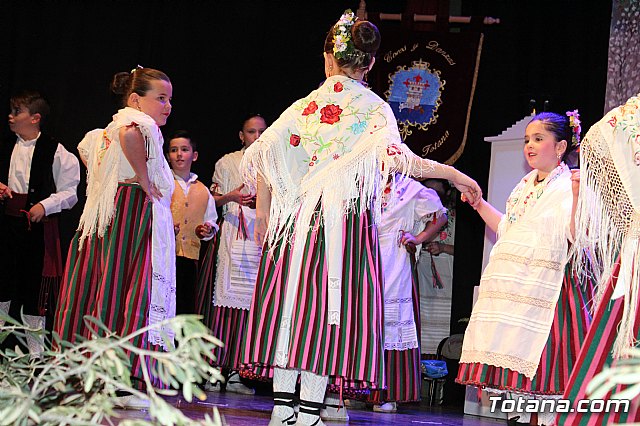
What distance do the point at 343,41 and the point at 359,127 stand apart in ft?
1.10

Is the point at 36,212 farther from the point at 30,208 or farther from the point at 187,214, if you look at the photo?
the point at 187,214

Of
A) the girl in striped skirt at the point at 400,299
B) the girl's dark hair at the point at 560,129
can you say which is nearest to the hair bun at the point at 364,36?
the girl's dark hair at the point at 560,129

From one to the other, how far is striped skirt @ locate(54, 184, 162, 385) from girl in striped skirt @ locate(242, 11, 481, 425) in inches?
26.6

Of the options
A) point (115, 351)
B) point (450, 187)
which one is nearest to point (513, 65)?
point (450, 187)

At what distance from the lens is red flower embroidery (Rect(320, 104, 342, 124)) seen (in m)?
3.46

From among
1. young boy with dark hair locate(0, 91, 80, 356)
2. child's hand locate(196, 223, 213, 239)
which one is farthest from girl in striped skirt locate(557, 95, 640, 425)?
young boy with dark hair locate(0, 91, 80, 356)

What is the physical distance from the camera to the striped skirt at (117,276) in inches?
153

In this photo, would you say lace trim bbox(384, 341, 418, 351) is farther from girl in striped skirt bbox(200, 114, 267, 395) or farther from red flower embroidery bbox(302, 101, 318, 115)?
red flower embroidery bbox(302, 101, 318, 115)

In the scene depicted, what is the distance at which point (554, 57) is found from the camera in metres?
6.54

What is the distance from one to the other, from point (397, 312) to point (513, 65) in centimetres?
246

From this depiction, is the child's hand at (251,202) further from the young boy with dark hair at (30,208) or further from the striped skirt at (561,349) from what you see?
the striped skirt at (561,349)

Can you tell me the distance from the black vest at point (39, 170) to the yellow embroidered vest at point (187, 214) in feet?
2.57

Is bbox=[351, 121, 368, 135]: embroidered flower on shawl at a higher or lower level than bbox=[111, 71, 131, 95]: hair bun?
lower

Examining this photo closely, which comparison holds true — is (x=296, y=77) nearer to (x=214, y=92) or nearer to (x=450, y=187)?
(x=214, y=92)
